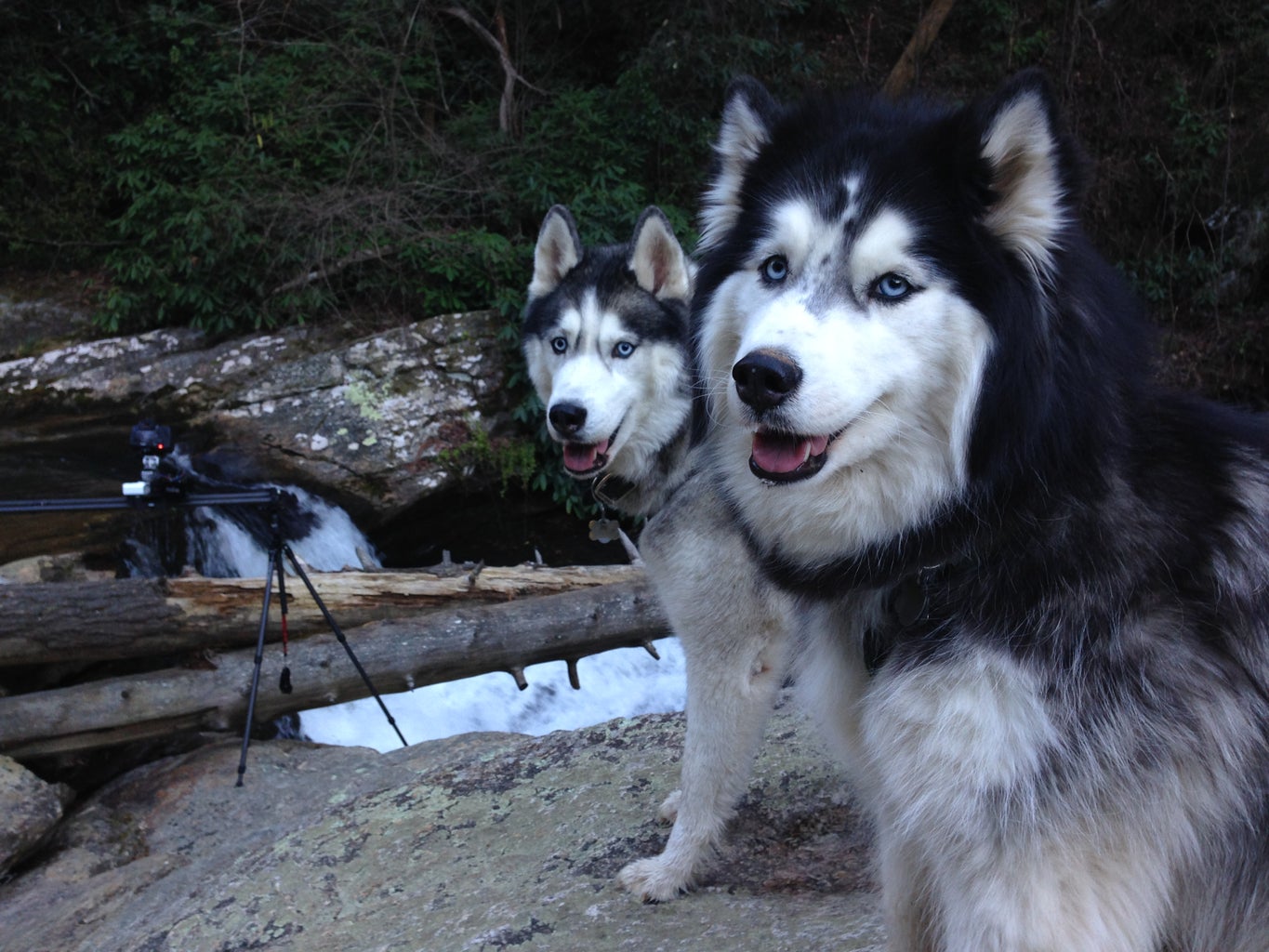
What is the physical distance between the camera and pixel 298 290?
28.5 feet

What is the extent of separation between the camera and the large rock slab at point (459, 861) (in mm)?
2576

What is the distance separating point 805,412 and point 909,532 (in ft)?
1.00

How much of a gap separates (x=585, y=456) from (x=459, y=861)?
1423mm

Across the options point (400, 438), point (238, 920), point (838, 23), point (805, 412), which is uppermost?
point (838, 23)

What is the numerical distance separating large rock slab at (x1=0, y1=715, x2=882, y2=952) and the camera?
1414mm

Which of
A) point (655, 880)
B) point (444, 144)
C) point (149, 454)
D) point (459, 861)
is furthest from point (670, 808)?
point (444, 144)

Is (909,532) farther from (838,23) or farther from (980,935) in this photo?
(838,23)

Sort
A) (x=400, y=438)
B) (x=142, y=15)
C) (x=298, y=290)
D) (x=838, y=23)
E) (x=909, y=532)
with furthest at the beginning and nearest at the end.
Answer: (x=838, y=23)
(x=142, y=15)
(x=298, y=290)
(x=400, y=438)
(x=909, y=532)

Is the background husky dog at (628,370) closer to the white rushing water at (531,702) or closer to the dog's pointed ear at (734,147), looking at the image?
the dog's pointed ear at (734,147)

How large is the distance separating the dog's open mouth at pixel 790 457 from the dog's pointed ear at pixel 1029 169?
45 cm

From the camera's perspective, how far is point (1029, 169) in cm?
154

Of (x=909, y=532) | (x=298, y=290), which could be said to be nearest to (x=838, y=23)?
(x=298, y=290)

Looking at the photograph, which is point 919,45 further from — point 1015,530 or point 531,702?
point 1015,530

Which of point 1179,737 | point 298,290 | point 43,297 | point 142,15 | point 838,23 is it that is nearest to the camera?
point 1179,737
